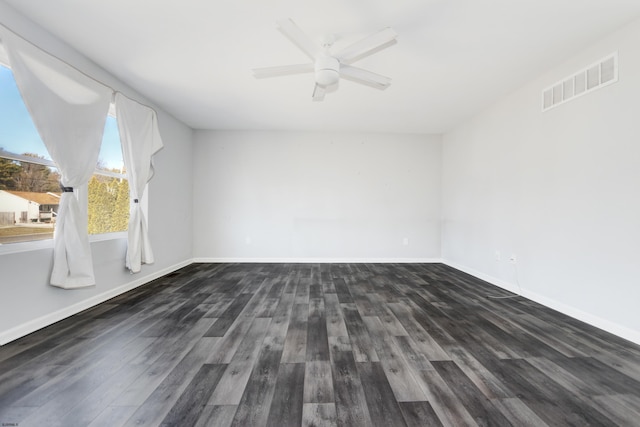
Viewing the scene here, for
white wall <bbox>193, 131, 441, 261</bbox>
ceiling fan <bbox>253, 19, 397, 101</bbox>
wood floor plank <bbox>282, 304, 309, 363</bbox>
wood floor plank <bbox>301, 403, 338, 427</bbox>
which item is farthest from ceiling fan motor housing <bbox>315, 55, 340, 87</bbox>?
white wall <bbox>193, 131, 441, 261</bbox>

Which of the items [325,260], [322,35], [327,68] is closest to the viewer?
[327,68]

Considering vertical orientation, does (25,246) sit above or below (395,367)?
above

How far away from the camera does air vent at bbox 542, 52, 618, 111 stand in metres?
2.19

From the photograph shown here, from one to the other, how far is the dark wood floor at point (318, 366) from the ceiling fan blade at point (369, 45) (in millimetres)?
2197

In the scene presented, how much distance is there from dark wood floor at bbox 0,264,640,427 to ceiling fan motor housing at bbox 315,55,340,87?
6.76 feet

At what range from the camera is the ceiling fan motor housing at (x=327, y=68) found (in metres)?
2.03

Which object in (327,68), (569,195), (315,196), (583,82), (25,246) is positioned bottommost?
(25,246)

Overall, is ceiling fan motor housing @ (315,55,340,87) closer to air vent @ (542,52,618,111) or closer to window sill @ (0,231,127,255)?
air vent @ (542,52,618,111)

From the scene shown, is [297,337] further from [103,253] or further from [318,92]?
[103,253]

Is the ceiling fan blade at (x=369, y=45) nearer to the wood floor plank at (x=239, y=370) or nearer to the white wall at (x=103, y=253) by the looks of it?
the wood floor plank at (x=239, y=370)

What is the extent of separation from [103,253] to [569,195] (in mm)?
4832

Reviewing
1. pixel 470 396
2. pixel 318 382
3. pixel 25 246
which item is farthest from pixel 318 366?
pixel 25 246

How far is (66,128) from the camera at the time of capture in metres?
2.24

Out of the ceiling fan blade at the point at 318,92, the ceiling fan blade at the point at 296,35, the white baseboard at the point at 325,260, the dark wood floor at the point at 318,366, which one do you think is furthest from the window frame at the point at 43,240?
the ceiling fan blade at the point at 318,92
